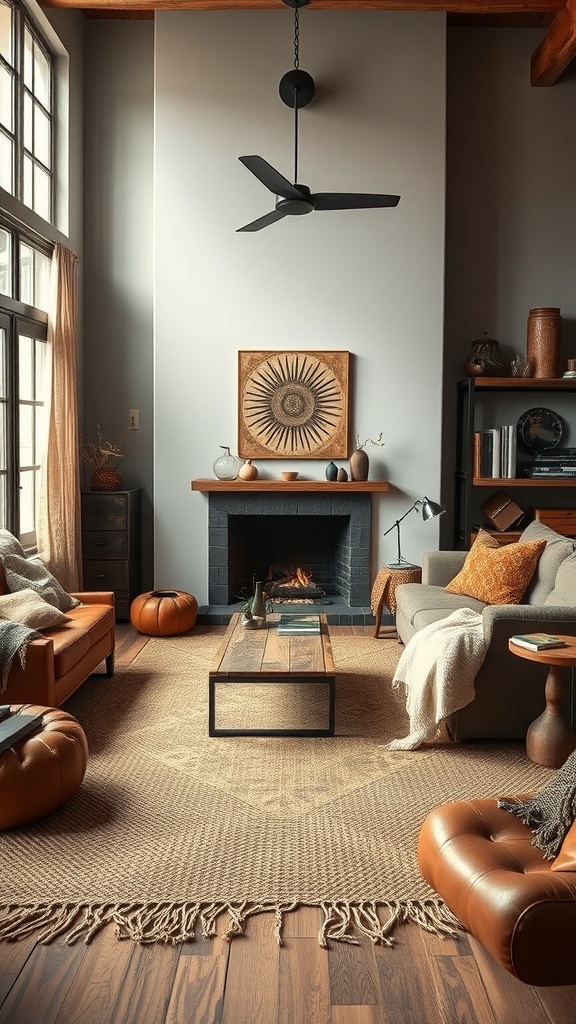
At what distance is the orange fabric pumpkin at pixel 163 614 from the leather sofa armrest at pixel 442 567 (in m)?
1.61

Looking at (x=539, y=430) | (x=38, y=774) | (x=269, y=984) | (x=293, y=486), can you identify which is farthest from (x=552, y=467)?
(x=269, y=984)

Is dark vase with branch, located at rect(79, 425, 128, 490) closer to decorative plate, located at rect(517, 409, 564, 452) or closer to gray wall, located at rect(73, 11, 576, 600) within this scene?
gray wall, located at rect(73, 11, 576, 600)

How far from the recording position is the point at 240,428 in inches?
247

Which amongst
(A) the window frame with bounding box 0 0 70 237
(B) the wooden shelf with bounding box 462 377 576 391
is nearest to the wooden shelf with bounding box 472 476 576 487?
(B) the wooden shelf with bounding box 462 377 576 391

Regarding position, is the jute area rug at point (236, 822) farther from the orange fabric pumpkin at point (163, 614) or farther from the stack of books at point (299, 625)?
the orange fabric pumpkin at point (163, 614)

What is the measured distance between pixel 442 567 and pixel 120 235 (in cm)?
349

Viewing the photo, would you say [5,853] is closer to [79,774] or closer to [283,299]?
[79,774]

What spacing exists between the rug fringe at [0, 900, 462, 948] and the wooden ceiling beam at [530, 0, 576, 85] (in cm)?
542

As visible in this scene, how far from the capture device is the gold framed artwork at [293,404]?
6.24m

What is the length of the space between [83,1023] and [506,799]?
1197 mm

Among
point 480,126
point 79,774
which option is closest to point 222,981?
point 79,774

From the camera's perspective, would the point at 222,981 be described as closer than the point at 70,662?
Yes

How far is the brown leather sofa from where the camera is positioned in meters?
3.57

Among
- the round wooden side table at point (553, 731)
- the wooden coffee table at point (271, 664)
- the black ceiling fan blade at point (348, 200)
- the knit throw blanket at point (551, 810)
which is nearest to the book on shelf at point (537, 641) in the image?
the round wooden side table at point (553, 731)
